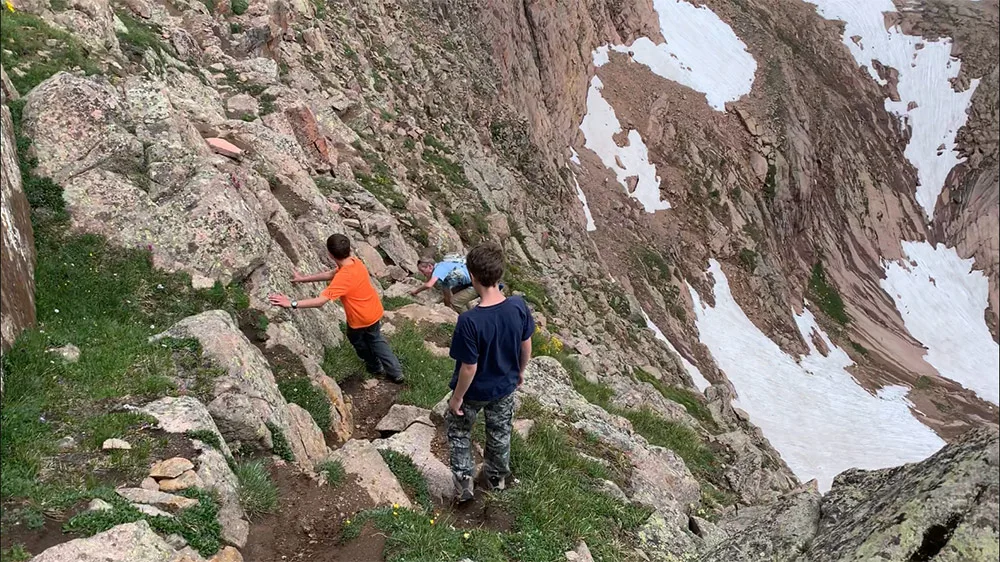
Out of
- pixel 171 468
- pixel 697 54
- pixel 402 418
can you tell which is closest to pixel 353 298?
pixel 402 418

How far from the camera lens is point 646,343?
32.4 metres

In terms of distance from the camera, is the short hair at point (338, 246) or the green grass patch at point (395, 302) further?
the green grass patch at point (395, 302)

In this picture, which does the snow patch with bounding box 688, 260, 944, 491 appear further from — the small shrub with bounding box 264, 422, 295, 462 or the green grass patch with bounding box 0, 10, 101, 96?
the green grass patch with bounding box 0, 10, 101, 96

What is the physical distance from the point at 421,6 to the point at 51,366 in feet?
116

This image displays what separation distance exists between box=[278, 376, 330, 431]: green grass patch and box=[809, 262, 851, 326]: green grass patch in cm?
5781

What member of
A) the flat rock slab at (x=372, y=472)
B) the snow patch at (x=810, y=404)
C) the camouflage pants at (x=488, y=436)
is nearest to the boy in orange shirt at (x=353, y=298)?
the flat rock slab at (x=372, y=472)

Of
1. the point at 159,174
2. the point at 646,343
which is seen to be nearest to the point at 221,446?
the point at 159,174

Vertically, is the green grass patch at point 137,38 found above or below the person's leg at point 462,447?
below

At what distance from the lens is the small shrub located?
25.5 feet

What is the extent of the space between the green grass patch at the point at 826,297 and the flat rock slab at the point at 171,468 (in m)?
60.5

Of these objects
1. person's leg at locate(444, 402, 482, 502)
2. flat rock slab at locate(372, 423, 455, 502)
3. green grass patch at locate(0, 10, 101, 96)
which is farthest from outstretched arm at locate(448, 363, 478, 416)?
green grass patch at locate(0, 10, 101, 96)

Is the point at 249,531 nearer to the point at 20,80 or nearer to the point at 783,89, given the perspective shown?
the point at 20,80

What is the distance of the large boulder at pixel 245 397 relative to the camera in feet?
25.0

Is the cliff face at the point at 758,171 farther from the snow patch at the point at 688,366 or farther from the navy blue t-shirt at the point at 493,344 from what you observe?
the navy blue t-shirt at the point at 493,344
